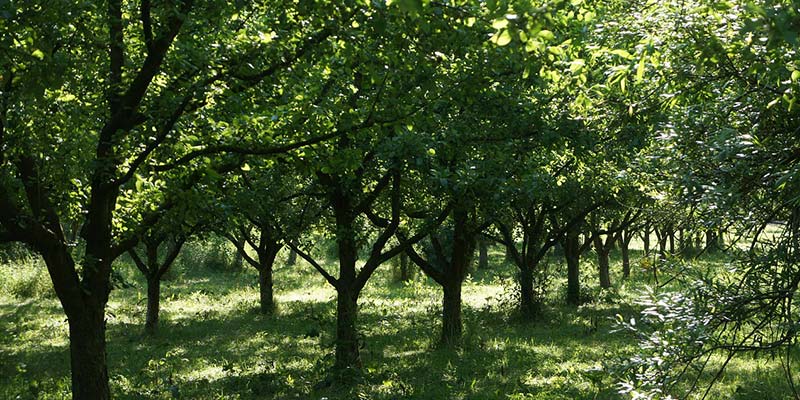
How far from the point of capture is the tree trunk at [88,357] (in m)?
8.68

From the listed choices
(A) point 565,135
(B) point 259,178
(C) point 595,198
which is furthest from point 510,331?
(A) point 565,135

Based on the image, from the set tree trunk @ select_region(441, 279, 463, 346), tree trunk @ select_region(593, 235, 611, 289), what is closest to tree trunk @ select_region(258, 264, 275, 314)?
tree trunk @ select_region(441, 279, 463, 346)

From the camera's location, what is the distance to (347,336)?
13.7 m

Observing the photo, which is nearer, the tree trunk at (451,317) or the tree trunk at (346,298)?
the tree trunk at (346,298)

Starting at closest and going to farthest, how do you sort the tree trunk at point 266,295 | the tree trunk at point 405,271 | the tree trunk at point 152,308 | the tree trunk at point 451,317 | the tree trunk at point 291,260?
the tree trunk at point 451,317
the tree trunk at point 152,308
the tree trunk at point 266,295
the tree trunk at point 405,271
the tree trunk at point 291,260

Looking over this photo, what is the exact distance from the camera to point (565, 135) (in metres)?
10.8

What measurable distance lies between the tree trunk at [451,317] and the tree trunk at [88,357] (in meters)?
9.44

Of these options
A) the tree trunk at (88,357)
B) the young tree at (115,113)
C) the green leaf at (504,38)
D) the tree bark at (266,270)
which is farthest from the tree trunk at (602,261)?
the green leaf at (504,38)

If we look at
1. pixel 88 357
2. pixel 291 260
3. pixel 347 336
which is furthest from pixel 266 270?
pixel 291 260

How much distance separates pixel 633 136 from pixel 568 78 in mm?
5917

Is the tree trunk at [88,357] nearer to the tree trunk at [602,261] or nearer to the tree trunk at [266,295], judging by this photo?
the tree trunk at [266,295]

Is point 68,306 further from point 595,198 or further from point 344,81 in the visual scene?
point 595,198

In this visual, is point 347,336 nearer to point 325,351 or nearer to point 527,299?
point 325,351

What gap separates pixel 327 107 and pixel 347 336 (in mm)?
6100
